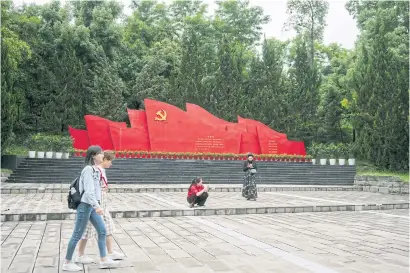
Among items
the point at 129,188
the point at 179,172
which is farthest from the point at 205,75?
the point at 129,188

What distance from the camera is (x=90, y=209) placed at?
4082mm

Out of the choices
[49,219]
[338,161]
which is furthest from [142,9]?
[49,219]

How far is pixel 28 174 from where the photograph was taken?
15.1 metres

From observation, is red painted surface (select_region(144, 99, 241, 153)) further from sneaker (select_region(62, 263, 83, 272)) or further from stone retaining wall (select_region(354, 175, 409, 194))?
sneaker (select_region(62, 263, 83, 272))

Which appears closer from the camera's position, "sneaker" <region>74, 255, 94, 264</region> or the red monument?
"sneaker" <region>74, 255, 94, 264</region>

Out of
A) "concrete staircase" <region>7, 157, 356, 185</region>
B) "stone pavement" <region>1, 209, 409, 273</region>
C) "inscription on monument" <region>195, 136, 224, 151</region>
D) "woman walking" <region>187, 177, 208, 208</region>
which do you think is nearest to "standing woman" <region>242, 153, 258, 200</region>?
"woman walking" <region>187, 177, 208, 208</region>

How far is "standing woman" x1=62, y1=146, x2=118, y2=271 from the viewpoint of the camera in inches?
157

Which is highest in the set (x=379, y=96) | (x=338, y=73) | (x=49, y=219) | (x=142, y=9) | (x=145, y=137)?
(x=142, y=9)

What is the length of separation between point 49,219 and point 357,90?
1791 centimetres

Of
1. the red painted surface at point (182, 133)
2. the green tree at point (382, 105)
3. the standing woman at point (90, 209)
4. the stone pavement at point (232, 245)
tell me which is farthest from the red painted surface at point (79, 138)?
the standing woman at point (90, 209)

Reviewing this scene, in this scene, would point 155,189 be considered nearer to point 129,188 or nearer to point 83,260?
point 129,188

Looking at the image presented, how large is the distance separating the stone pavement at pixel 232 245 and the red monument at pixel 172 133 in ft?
38.6

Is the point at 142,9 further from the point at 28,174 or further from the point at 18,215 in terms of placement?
the point at 18,215

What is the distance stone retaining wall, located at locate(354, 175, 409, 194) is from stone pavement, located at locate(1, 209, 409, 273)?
23.7 feet
